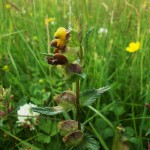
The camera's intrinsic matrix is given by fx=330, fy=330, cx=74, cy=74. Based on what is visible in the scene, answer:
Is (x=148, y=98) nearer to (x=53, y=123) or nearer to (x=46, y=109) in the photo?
(x=53, y=123)

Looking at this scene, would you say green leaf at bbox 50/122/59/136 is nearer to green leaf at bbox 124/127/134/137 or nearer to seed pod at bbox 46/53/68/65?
green leaf at bbox 124/127/134/137

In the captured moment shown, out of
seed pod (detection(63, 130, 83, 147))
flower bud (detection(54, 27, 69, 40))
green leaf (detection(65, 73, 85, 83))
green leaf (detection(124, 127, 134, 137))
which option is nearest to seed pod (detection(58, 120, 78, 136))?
seed pod (detection(63, 130, 83, 147))

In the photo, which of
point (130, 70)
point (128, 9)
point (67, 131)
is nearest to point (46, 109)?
point (67, 131)

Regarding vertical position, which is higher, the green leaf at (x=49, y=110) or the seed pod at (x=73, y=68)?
the seed pod at (x=73, y=68)

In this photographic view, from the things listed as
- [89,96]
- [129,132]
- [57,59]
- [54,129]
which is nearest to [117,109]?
[129,132]

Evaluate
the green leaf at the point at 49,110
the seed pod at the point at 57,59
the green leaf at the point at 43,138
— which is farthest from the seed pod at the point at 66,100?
the green leaf at the point at 43,138

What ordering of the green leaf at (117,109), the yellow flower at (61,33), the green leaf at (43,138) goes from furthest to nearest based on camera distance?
the green leaf at (117,109) → the green leaf at (43,138) → the yellow flower at (61,33)

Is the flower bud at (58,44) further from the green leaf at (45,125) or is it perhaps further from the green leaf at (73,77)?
the green leaf at (45,125)
